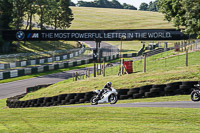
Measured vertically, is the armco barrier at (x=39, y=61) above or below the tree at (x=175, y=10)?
below

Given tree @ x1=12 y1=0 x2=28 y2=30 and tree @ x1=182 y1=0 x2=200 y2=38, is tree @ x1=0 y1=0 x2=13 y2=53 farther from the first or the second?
tree @ x1=182 y1=0 x2=200 y2=38

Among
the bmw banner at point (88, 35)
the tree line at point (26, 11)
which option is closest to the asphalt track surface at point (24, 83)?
the bmw banner at point (88, 35)

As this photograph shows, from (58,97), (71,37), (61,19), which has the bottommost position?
(58,97)

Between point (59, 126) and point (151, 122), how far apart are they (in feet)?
8.56

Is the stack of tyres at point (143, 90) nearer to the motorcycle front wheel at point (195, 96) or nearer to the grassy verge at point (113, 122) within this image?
the motorcycle front wheel at point (195, 96)

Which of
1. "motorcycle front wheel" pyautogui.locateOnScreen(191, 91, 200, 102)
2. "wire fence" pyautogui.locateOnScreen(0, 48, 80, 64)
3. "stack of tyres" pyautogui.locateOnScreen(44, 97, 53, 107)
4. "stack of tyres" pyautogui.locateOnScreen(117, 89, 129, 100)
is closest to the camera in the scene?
"motorcycle front wheel" pyautogui.locateOnScreen(191, 91, 200, 102)

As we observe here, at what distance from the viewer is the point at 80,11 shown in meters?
164

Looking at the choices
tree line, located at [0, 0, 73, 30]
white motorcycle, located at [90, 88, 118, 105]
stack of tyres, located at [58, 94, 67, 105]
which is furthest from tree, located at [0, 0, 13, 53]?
white motorcycle, located at [90, 88, 118, 105]

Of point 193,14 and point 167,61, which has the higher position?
point 193,14

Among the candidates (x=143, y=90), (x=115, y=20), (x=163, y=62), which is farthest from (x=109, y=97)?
(x=115, y=20)

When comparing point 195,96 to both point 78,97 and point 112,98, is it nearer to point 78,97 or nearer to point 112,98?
point 112,98

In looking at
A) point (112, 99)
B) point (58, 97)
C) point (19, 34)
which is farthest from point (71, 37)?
point (112, 99)

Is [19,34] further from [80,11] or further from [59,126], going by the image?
[80,11]

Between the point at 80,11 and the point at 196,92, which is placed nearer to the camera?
the point at 196,92
